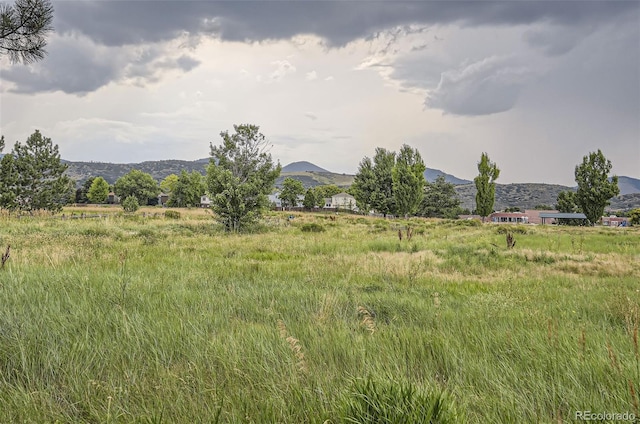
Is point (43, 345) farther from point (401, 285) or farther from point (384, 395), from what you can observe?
point (401, 285)

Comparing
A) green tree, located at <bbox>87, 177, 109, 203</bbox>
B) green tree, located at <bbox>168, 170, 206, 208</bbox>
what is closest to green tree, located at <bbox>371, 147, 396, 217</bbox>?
green tree, located at <bbox>168, 170, 206, 208</bbox>

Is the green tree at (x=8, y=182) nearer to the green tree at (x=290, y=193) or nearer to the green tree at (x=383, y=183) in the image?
the green tree at (x=383, y=183)

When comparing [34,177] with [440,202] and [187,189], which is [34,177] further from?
[440,202]

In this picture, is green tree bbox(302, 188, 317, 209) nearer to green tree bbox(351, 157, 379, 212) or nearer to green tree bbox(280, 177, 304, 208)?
green tree bbox(280, 177, 304, 208)

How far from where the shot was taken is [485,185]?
217 feet

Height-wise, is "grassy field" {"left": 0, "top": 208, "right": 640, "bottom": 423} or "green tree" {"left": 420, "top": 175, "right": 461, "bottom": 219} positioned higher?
"green tree" {"left": 420, "top": 175, "right": 461, "bottom": 219}

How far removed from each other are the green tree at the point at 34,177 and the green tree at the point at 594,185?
3065 inches

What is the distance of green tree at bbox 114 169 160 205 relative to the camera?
97312 millimetres

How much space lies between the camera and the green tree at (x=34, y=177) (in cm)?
3256

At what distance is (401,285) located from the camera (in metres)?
7.48

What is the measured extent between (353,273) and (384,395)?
6589mm

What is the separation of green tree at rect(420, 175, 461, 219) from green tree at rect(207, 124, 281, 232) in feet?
225

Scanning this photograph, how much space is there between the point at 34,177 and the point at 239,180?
2552cm

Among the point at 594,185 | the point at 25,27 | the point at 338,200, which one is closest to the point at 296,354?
the point at 25,27
